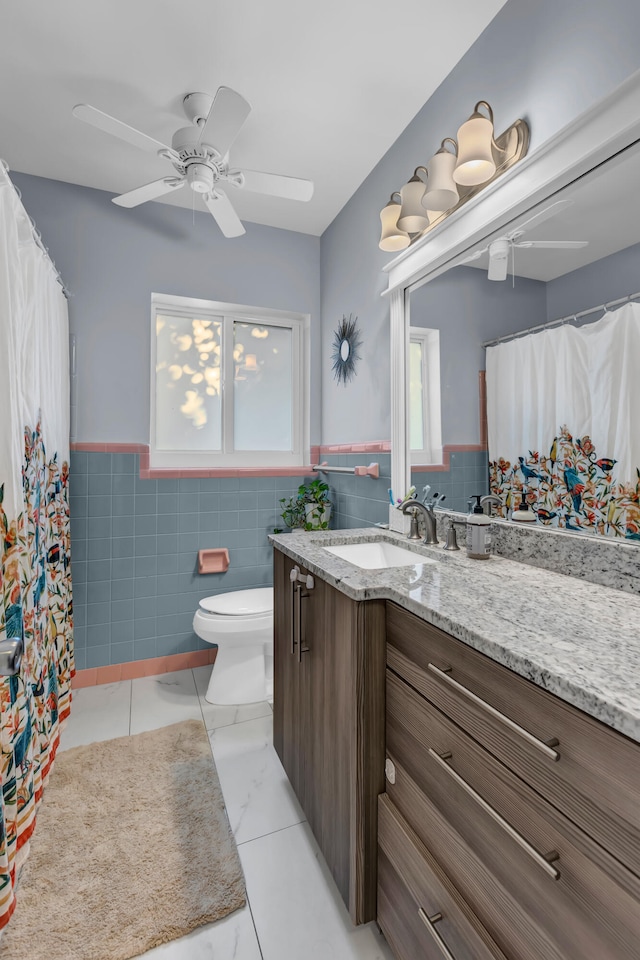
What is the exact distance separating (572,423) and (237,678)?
6.17 ft

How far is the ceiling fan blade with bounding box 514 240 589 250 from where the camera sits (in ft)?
3.96

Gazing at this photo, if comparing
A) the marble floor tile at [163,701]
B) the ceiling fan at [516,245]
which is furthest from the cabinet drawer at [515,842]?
the marble floor tile at [163,701]

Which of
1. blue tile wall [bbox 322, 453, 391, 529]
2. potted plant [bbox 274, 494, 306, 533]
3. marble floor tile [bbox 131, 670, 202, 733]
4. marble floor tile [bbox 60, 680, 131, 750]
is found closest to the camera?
marble floor tile [bbox 60, 680, 131, 750]

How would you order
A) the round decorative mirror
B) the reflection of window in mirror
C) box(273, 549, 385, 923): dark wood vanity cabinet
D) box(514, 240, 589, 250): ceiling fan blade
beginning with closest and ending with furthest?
box(273, 549, 385, 923): dark wood vanity cabinet, box(514, 240, 589, 250): ceiling fan blade, the reflection of window in mirror, the round decorative mirror

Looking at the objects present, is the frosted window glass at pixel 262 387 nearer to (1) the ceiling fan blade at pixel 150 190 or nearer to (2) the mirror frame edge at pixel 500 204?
(1) the ceiling fan blade at pixel 150 190

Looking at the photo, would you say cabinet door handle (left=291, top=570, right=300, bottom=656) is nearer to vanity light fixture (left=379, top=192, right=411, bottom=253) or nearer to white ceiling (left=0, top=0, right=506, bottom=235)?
vanity light fixture (left=379, top=192, right=411, bottom=253)

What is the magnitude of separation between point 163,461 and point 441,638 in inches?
86.9

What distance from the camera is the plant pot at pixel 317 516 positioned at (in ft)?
8.91

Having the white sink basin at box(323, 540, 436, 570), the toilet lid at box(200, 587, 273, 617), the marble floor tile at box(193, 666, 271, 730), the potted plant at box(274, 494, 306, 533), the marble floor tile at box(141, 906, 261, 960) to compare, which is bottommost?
the marble floor tile at box(141, 906, 261, 960)

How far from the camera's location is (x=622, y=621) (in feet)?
2.86

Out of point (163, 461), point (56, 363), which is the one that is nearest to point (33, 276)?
point (56, 363)

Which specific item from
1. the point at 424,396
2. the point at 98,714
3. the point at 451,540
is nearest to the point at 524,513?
the point at 451,540

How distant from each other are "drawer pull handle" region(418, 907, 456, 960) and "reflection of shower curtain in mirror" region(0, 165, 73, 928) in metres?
1.00

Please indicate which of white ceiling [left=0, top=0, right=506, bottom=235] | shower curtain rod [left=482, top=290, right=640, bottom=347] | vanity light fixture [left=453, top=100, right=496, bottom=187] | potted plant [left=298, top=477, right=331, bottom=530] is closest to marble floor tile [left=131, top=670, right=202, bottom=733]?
potted plant [left=298, top=477, right=331, bottom=530]
